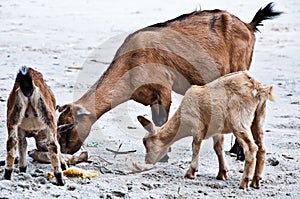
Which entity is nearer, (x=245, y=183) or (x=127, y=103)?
(x=245, y=183)

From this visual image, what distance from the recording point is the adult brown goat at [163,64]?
7.25 meters

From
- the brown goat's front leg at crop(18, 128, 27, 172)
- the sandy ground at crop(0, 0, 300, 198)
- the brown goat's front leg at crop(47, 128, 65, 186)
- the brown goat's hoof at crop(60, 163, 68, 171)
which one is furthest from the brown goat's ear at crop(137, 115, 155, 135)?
the brown goat's front leg at crop(47, 128, 65, 186)

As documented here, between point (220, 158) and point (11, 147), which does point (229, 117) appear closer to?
point (220, 158)

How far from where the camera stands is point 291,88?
1100 centimetres

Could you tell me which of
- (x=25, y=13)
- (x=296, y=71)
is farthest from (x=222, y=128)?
(x=25, y=13)

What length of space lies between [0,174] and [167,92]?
2.39m

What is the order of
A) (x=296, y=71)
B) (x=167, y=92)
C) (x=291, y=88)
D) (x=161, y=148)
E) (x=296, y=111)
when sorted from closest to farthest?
(x=161, y=148)
(x=167, y=92)
(x=296, y=111)
(x=291, y=88)
(x=296, y=71)

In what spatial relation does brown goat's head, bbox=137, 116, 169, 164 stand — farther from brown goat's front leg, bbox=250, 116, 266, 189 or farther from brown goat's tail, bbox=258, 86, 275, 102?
brown goat's tail, bbox=258, 86, 275, 102

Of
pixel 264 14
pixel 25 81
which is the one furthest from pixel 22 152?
pixel 264 14

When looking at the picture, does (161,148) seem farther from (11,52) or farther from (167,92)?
(11,52)

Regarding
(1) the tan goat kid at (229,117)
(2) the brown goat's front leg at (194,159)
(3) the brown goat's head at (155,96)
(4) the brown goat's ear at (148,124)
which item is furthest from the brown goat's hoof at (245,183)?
(3) the brown goat's head at (155,96)

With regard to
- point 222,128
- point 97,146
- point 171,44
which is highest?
point 171,44

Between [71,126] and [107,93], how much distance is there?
0.55 m

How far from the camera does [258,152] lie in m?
6.32
